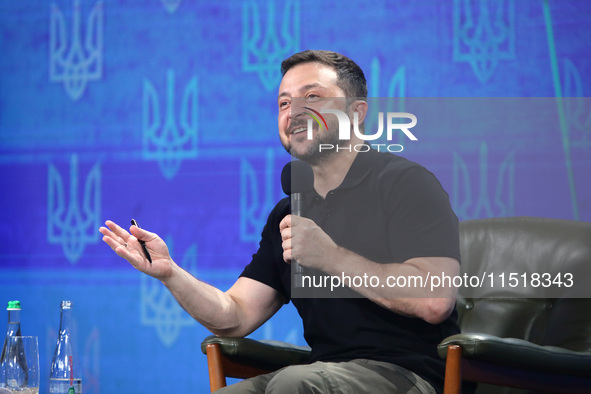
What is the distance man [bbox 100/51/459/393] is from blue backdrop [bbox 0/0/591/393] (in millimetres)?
728

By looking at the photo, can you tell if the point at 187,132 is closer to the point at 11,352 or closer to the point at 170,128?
the point at 170,128

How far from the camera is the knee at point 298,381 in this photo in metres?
1.39

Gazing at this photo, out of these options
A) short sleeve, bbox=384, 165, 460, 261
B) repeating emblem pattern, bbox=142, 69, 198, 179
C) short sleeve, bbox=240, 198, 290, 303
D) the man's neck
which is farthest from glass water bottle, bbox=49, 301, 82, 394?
repeating emblem pattern, bbox=142, 69, 198, 179

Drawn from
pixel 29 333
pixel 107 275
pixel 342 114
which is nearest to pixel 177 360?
pixel 107 275

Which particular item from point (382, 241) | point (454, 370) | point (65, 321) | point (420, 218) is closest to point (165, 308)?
point (65, 321)

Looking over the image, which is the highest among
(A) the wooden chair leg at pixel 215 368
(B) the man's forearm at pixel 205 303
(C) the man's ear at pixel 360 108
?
(C) the man's ear at pixel 360 108

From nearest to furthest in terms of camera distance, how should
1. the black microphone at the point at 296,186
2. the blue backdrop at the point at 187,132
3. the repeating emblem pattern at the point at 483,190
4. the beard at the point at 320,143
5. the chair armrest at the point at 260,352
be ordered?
1. the black microphone at the point at 296,186
2. the chair armrest at the point at 260,352
3. the beard at the point at 320,143
4. the repeating emblem pattern at the point at 483,190
5. the blue backdrop at the point at 187,132

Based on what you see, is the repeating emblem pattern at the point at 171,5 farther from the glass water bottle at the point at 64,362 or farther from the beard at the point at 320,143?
the glass water bottle at the point at 64,362

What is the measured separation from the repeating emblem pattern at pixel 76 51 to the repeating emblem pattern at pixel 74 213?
1.12 ft

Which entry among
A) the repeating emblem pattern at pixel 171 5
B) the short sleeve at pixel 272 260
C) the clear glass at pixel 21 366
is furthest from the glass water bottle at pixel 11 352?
the repeating emblem pattern at pixel 171 5

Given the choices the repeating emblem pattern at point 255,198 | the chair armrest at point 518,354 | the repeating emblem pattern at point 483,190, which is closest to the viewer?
the chair armrest at point 518,354

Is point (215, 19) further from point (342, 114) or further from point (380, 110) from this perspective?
point (342, 114)

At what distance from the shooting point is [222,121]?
2.87 meters

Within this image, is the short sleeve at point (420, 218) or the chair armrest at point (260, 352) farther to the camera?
the chair armrest at point (260, 352)
